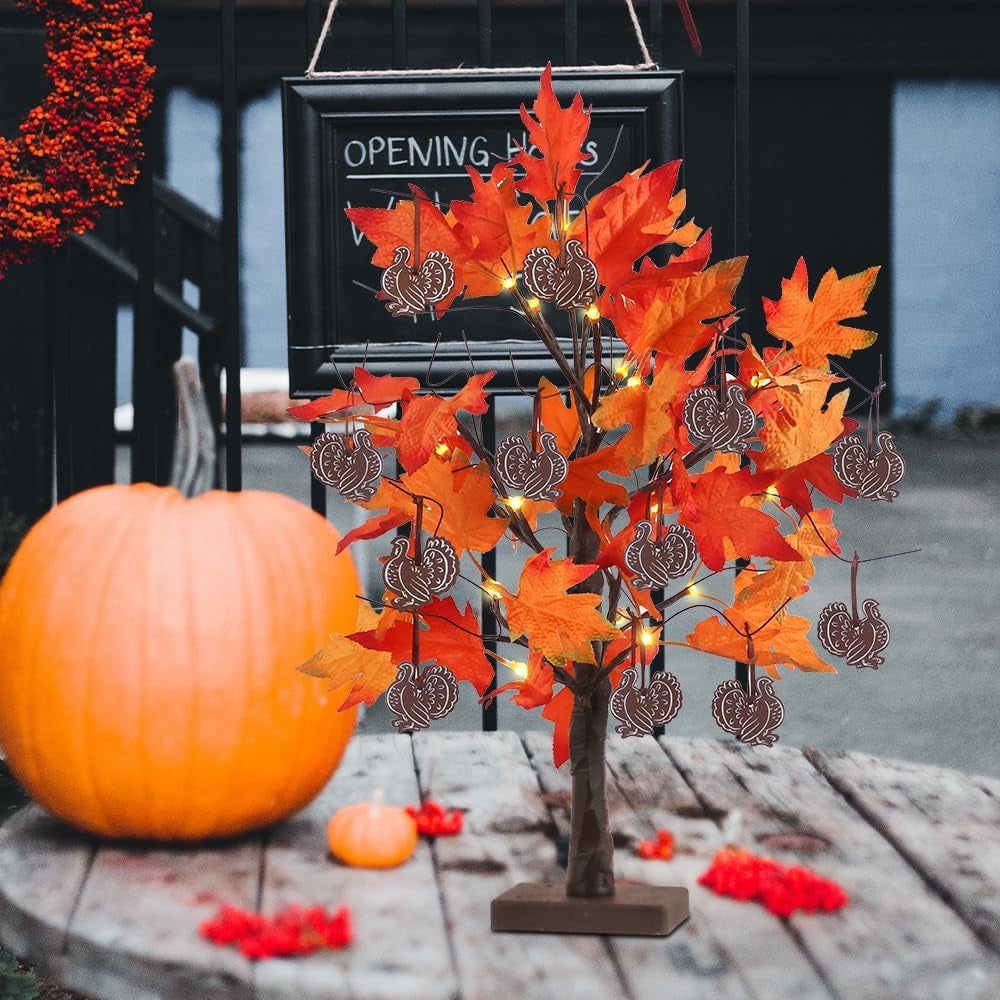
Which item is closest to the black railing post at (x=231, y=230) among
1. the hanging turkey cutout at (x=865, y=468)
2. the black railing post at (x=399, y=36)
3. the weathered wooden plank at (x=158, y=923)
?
the black railing post at (x=399, y=36)

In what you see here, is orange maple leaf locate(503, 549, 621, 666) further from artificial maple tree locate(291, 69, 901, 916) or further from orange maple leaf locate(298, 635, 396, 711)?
orange maple leaf locate(298, 635, 396, 711)

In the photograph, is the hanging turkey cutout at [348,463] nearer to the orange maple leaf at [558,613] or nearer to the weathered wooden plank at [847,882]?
the orange maple leaf at [558,613]

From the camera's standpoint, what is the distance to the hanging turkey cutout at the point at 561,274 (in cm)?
110

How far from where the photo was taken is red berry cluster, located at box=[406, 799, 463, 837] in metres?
1.47

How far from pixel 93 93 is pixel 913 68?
824cm

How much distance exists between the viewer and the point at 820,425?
1192 millimetres

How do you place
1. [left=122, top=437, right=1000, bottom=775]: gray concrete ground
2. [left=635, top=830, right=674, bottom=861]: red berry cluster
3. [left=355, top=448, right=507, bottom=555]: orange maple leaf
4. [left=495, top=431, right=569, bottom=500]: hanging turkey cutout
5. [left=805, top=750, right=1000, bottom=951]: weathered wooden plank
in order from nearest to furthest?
[left=495, top=431, right=569, bottom=500]: hanging turkey cutout, [left=355, top=448, right=507, bottom=555]: orange maple leaf, [left=805, top=750, right=1000, bottom=951]: weathered wooden plank, [left=635, top=830, right=674, bottom=861]: red berry cluster, [left=122, top=437, right=1000, bottom=775]: gray concrete ground

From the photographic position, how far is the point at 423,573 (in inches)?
44.3

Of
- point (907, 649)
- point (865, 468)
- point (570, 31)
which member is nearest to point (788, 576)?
point (865, 468)

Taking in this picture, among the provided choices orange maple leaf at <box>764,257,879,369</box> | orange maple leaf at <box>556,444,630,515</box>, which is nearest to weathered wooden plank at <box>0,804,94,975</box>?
orange maple leaf at <box>556,444,630,515</box>

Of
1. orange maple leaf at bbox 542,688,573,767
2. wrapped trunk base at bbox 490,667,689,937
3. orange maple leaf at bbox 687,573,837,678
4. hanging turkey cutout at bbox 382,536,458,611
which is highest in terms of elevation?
hanging turkey cutout at bbox 382,536,458,611

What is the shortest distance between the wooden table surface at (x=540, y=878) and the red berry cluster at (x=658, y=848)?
12 millimetres

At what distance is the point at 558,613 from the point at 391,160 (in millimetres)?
910

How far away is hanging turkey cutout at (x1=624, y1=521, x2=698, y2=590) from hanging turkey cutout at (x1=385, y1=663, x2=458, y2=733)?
18 centimetres
